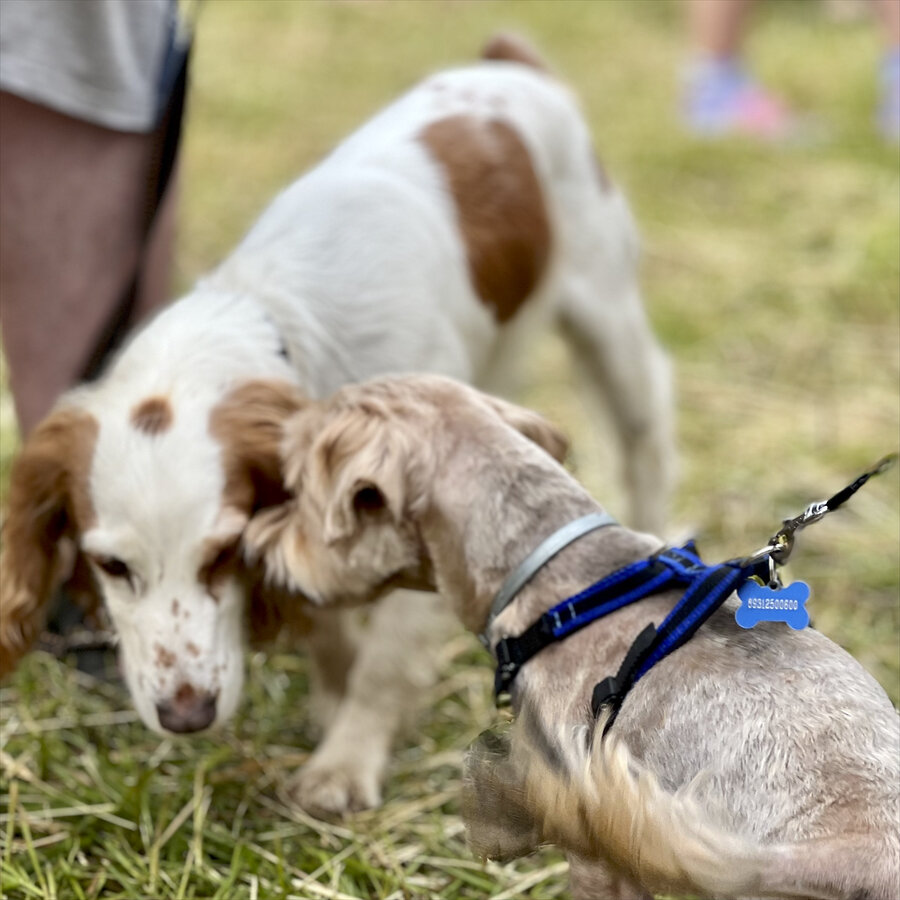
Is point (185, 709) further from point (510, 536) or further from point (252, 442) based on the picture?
point (510, 536)

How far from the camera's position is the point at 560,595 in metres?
2.13

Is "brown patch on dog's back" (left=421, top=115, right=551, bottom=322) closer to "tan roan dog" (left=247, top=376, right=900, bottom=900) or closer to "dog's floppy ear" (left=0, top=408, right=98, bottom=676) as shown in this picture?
"tan roan dog" (left=247, top=376, right=900, bottom=900)

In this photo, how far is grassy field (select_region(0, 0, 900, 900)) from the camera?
Result: 2672 millimetres

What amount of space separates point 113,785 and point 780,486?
232 centimetres

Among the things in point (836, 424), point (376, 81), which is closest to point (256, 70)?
point (376, 81)

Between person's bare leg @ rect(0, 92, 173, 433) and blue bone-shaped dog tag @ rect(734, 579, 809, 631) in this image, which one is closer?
blue bone-shaped dog tag @ rect(734, 579, 809, 631)

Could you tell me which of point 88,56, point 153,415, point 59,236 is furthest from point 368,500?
point 88,56

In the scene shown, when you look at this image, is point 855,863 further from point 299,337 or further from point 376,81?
point 376,81

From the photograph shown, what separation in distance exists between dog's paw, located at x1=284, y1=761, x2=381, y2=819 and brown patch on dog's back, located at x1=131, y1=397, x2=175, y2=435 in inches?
37.0

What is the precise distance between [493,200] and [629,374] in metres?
0.76

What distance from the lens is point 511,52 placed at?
380cm

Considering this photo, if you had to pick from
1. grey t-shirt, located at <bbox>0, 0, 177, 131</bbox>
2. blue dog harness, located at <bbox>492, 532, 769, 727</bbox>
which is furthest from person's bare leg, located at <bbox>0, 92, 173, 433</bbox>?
blue dog harness, located at <bbox>492, 532, 769, 727</bbox>

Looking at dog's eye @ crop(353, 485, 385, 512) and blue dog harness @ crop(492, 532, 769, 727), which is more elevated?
blue dog harness @ crop(492, 532, 769, 727)

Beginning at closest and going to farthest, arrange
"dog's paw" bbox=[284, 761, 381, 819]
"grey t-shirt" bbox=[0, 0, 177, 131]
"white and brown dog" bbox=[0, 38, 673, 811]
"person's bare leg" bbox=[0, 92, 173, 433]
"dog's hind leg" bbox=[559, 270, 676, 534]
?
"white and brown dog" bbox=[0, 38, 673, 811], "grey t-shirt" bbox=[0, 0, 177, 131], "person's bare leg" bbox=[0, 92, 173, 433], "dog's paw" bbox=[284, 761, 381, 819], "dog's hind leg" bbox=[559, 270, 676, 534]
